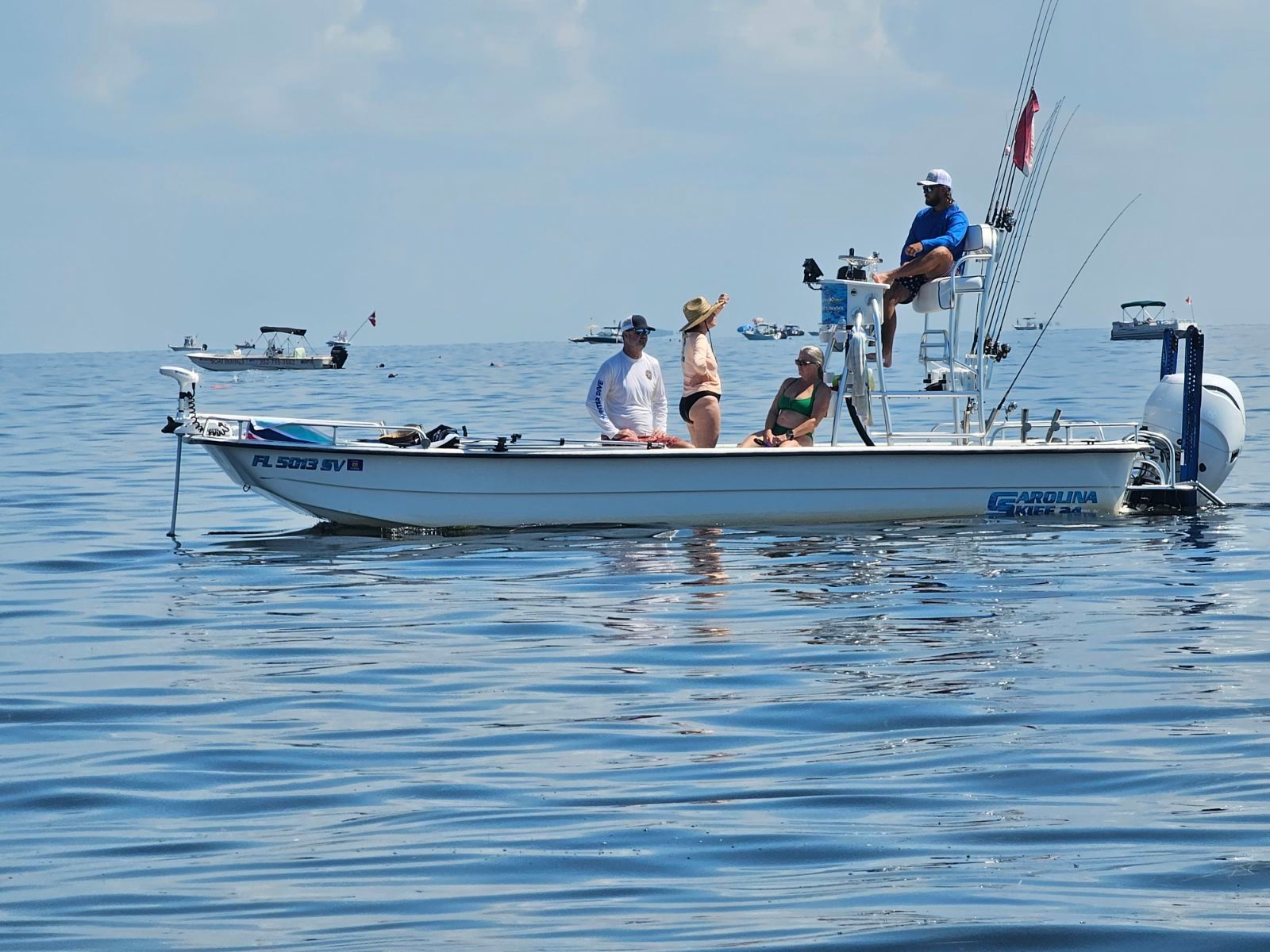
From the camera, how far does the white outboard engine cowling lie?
16.1 meters

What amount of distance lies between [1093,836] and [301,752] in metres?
3.19

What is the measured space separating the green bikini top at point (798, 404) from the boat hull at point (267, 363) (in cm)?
8148

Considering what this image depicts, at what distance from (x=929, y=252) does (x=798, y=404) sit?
5.46 feet

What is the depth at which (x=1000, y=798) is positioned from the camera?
609cm

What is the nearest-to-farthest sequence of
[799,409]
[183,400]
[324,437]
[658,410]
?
[183,400], [324,437], [658,410], [799,409]

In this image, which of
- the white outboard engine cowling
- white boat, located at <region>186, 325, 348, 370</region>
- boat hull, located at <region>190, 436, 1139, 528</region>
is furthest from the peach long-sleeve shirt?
white boat, located at <region>186, 325, 348, 370</region>

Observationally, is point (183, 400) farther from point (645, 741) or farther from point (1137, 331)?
point (1137, 331)

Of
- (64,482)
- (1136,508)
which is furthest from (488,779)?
(64,482)

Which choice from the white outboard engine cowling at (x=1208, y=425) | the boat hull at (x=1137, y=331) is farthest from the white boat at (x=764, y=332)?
the white outboard engine cowling at (x=1208, y=425)

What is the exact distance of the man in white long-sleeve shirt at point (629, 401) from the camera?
1420 cm

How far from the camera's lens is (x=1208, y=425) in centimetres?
1612

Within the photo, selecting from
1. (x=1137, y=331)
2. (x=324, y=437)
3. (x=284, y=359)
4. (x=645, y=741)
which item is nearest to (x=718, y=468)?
(x=324, y=437)

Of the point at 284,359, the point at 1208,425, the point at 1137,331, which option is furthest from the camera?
the point at 1137,331

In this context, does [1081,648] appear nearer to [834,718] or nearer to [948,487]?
[834,718]
